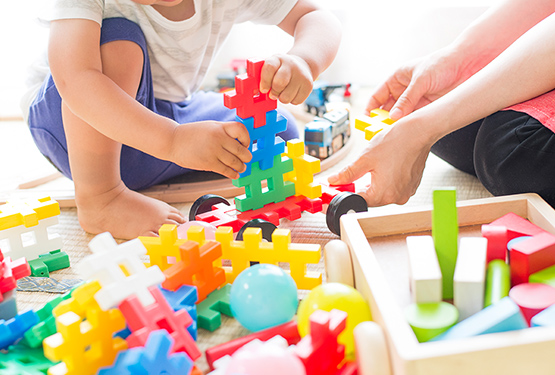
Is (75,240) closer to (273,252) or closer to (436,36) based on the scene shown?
(273,252)

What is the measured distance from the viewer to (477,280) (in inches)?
20.4

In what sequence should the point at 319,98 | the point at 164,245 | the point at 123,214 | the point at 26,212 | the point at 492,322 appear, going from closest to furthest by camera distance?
the point at 492,322
the point at 164,245
the point at 26,212
the point at 123,214
the point at 319,98

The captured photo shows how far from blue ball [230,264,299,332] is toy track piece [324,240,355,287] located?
5 cm

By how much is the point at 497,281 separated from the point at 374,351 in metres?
0.15

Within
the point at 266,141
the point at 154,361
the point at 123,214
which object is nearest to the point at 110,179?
the point at 123,214

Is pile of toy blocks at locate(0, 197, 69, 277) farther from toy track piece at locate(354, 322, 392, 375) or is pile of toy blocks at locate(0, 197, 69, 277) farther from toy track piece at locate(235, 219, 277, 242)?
toy track piece at locate(354, 322, 392, 375)

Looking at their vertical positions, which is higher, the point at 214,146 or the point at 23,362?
the point at 214,146

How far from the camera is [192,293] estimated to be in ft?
2.08

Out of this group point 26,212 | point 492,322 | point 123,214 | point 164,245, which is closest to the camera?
point 492,322

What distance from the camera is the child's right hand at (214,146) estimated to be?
2.62 feet

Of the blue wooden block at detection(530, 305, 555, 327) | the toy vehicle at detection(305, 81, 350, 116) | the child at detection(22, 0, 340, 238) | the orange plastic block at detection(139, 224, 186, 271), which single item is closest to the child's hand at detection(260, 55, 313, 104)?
the child at detection(22, 0, 340, 238)

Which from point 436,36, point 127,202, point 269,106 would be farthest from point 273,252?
point 436,36

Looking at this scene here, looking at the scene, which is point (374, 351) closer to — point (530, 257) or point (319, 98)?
point (530, 257)

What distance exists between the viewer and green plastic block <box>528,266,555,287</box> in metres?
0.54
